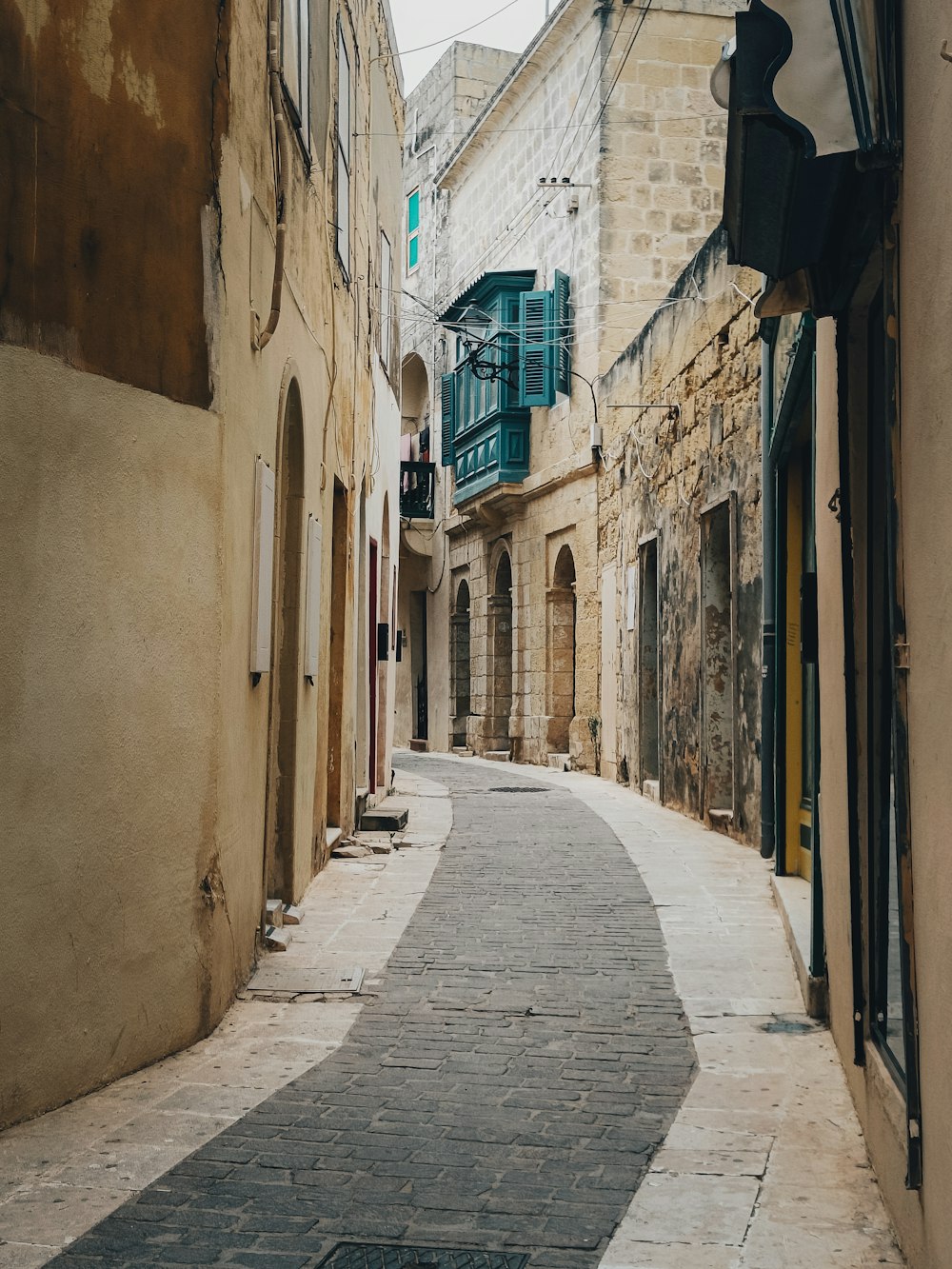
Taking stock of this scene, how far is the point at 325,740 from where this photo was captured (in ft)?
29.3

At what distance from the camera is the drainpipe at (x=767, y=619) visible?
8727mm

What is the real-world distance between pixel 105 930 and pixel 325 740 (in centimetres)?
471

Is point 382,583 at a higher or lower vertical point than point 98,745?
higher

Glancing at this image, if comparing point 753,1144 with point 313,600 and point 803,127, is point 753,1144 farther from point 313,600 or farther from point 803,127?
point 313,600

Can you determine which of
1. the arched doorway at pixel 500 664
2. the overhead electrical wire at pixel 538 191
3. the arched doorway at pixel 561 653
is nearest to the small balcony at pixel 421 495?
the overhead electrical wire at pixel 538 191

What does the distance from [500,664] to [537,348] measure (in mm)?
5719

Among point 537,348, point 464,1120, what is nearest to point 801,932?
point 464,1120

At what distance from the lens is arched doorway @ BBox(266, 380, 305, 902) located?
23.2 ft

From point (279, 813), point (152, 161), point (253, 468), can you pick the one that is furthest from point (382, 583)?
point (152, 161)

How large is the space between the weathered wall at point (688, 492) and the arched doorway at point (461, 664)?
8.76 metres

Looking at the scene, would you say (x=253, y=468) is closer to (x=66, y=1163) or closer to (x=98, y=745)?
(x=98, y=745)

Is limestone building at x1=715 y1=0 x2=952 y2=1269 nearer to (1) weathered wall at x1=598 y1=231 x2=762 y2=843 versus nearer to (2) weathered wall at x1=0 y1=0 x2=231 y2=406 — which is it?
(2) weathered wall at x1=0 y1=0 x2=231 y2=406

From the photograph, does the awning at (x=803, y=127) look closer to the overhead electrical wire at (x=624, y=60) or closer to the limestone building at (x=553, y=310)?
the limestone building at (x=553, y=310)

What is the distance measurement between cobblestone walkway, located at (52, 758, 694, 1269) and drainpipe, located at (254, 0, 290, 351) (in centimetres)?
287
